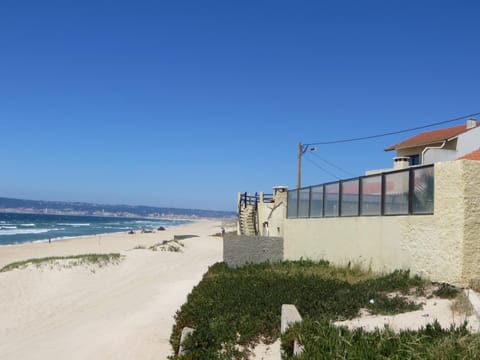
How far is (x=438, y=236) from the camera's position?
10.6 meters

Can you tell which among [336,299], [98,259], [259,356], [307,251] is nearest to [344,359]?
[259,356]

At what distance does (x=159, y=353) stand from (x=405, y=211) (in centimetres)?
675

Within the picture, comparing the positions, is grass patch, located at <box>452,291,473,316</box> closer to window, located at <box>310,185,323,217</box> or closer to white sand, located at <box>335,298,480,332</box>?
white sand, located at <box>335,298,480,332</box>

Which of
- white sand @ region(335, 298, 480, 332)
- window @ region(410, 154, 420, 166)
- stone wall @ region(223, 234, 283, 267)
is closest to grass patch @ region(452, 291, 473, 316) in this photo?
white sand @ region(335, 298, 480, 332)

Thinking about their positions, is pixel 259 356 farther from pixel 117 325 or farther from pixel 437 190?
pixel 117 325

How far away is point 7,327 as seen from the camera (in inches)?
640

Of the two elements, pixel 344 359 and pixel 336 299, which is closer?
pixel 344 359

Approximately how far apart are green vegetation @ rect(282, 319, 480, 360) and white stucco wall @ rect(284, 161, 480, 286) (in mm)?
4322

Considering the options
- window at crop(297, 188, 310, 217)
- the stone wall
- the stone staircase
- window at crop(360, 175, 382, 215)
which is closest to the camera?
window at crop(360, 175, 382, 215)

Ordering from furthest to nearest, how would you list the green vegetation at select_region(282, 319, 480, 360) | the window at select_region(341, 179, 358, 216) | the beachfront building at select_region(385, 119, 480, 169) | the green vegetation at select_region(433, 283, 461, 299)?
the beachfront building at select_region(385, 119, 480, 169) → the window at select_region(341, 179, 358, 216) → the green vegetation at select_region(433, 283, 461, 299) → the green vegetation at select_region(282, 319, 480, 360)

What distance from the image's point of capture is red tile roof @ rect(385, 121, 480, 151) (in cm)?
2664

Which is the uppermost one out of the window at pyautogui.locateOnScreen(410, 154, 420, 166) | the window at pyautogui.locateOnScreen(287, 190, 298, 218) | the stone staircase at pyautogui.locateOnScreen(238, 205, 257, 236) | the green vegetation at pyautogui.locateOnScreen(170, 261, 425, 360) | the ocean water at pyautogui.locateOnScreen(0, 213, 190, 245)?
the window at pyautogui.locateOnScreen(410, 154, 420, 166)

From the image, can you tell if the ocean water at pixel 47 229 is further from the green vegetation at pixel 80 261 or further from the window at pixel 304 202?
the window at pixel 304 202

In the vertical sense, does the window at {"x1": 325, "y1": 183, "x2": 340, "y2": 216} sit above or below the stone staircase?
above
